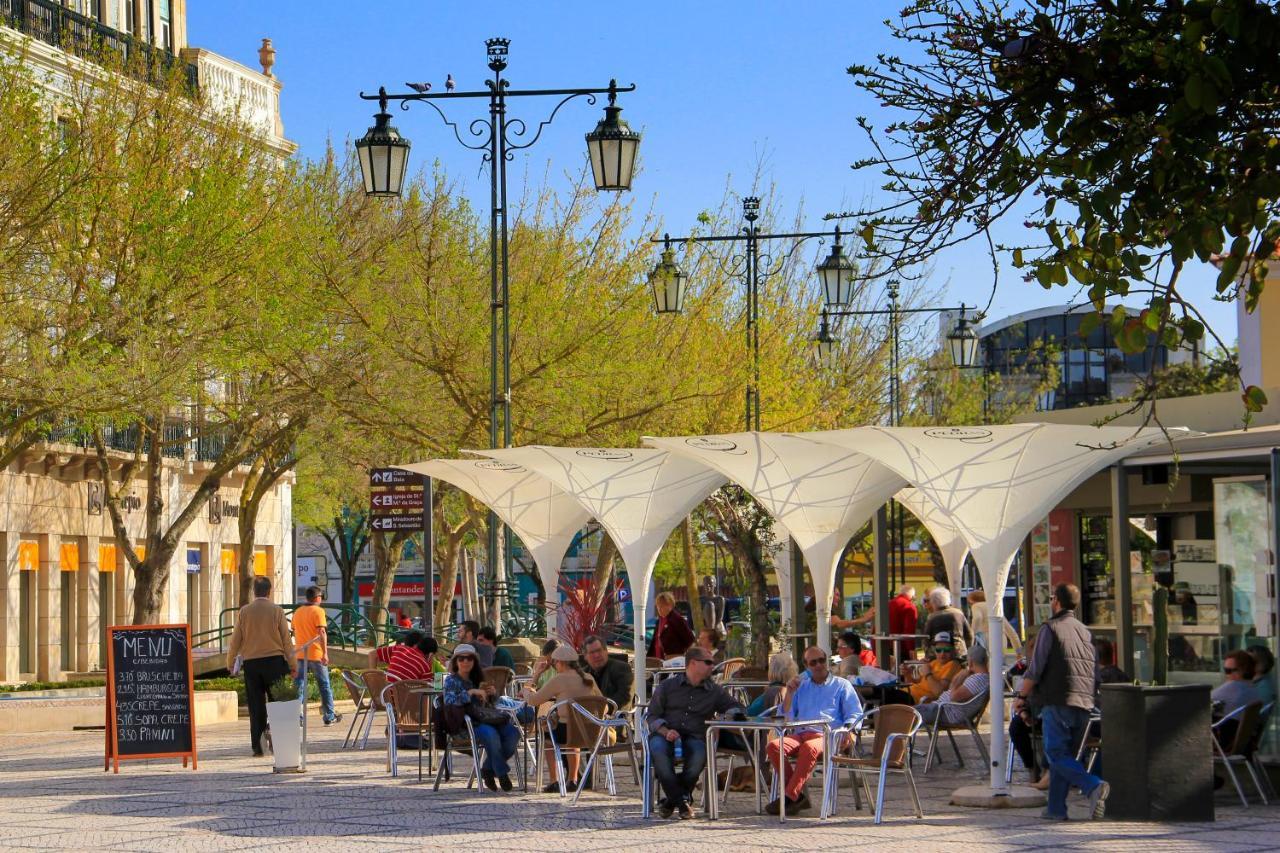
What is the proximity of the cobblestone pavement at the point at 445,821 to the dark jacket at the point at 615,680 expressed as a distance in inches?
28.9

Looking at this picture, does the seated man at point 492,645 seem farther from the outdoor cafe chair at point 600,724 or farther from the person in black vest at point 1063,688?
the person in black vest at point 1063,688

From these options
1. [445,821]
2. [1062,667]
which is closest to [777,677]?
[1062,667]

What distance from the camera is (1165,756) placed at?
13.3 metres

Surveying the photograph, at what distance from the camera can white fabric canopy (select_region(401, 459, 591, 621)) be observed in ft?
72.7

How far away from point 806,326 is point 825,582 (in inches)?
794

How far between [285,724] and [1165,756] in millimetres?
7786

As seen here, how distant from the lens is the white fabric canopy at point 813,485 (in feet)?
59.1

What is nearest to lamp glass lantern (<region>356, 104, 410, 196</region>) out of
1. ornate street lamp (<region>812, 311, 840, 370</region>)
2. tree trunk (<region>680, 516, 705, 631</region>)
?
ornate street lamp (<region>812, 311, 840, 370</region>)

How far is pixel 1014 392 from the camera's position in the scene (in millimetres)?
60562

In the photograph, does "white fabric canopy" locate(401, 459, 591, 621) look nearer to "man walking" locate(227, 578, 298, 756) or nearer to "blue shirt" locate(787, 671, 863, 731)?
"man walking" locate(227, 578, 298, 756)

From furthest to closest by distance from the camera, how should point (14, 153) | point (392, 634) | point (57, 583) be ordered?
1. point (57, 583)
2. point (392, 634)
3. point (14, 153)

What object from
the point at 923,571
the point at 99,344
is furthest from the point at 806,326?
the point at 923,571

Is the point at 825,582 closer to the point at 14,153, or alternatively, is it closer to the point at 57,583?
the point at 14,153

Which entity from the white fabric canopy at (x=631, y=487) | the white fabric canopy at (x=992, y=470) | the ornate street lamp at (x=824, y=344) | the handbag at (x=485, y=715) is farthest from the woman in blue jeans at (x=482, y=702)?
the ornate street lamp at (x=824, y=344)
